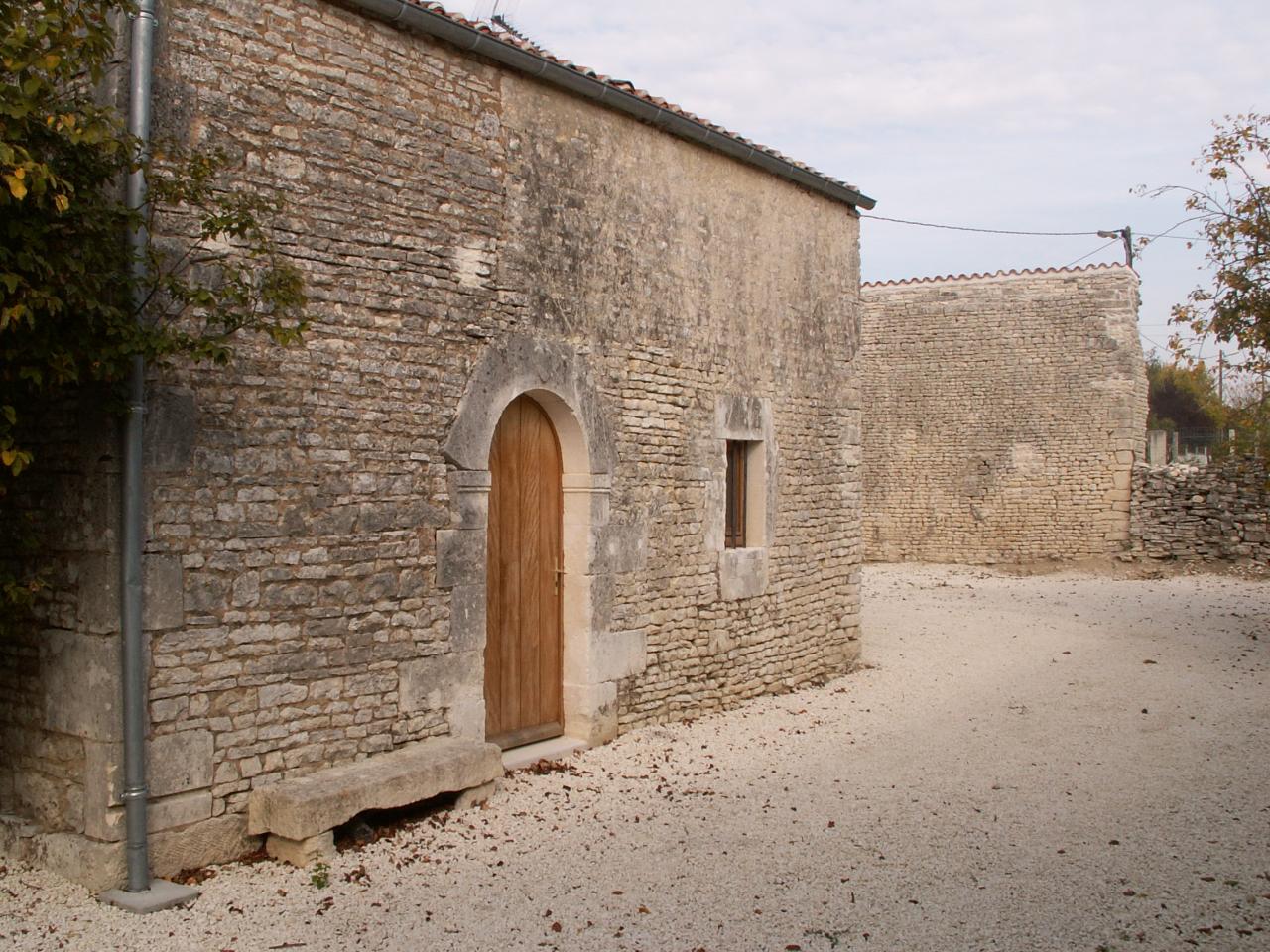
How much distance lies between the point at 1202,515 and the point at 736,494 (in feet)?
42.0

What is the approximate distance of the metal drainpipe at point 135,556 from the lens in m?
4.68

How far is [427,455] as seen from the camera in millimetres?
6074

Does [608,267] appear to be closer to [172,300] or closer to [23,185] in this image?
[172,300]

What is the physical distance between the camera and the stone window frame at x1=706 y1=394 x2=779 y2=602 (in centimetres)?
859

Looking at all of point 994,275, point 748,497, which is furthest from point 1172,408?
point 748,497

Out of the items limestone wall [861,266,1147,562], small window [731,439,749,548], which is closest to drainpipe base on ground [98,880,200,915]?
small window [731,439,749,548]

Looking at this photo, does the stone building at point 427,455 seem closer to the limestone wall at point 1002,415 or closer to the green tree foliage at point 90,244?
the green tree foliage at point 90,244

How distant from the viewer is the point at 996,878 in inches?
200

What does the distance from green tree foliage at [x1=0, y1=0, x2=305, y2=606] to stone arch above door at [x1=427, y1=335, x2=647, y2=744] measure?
4.80ft

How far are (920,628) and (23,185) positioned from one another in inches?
432

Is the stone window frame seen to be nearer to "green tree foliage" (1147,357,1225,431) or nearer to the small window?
the small window

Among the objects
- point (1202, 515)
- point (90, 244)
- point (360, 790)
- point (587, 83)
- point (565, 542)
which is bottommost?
point (360, 790)

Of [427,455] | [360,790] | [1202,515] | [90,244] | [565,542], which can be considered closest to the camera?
[90,244]

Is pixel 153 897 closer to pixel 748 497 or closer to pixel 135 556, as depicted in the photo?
pixel 135 556
